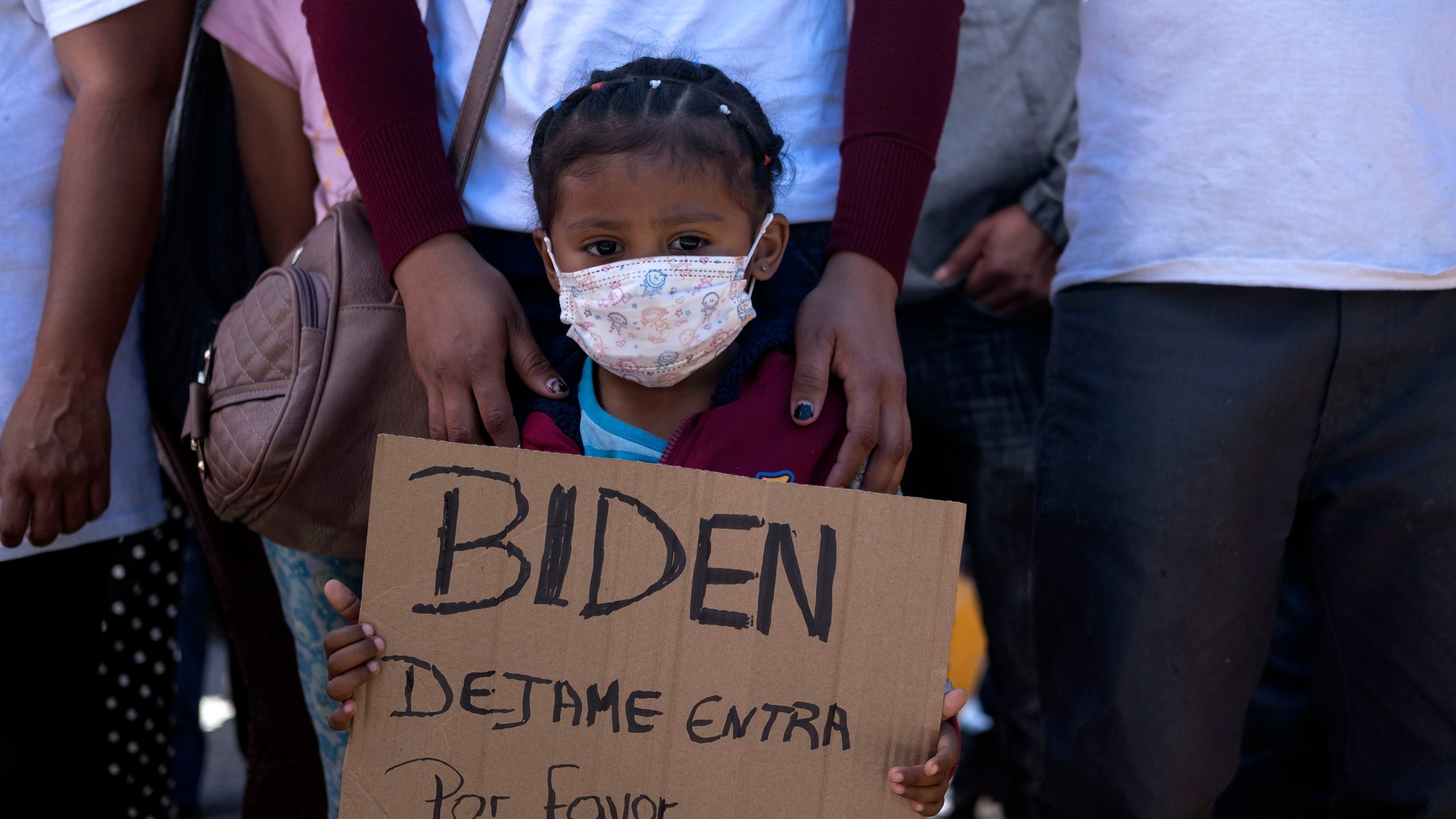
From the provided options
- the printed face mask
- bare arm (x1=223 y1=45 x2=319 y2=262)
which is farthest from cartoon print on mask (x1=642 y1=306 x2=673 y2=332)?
bare arm (x1=223 y1=45 x2=319 y2=262)

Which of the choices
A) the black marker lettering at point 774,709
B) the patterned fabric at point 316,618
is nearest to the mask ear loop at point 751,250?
the black marker lettering at point 774,709

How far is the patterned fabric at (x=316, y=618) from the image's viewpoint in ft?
6.05

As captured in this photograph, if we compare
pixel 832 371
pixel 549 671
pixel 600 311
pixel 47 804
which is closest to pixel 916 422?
pixel 832 371

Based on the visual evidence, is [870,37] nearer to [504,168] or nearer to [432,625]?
[504,168]

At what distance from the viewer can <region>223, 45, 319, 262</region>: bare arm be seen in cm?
206

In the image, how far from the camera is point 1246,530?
5.87 feet

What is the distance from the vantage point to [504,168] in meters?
A: 1.77

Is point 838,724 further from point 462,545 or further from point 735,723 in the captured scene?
point 462,545

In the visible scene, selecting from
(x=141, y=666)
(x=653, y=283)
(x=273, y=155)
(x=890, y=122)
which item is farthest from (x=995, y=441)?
(x=141, y=666)

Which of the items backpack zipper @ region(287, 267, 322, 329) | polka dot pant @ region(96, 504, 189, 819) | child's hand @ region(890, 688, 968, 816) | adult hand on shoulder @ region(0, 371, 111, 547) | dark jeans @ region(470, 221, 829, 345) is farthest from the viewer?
polka dot pant @ region(96, 504, 189, 819)

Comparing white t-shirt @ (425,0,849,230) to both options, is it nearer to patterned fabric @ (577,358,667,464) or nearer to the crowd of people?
the crowd of people

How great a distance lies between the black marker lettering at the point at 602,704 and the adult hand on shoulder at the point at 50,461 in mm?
954

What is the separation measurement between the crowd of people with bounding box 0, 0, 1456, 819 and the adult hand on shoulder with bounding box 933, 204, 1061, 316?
17.0 inches

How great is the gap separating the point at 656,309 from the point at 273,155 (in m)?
1.07
